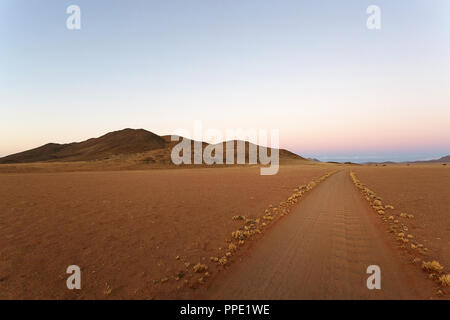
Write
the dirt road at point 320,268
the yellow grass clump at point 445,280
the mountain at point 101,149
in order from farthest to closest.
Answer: the mountain at point 101,149 → the yellow grass clump at point 445,280 → the dirt road at point 320,268

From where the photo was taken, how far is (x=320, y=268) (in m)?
6.31

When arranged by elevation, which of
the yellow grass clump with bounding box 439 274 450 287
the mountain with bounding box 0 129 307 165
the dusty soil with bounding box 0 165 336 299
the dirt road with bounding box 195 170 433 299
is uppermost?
the mountain with bounding box 0 129 307 165

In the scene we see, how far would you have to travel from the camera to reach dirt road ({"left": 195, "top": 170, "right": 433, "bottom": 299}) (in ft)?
17.2

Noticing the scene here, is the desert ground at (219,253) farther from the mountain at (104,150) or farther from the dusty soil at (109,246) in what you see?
the mountain at (104,150)

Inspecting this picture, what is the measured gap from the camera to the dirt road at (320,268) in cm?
523

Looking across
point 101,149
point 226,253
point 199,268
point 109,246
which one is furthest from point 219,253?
point 101,149

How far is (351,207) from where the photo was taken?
1436 cm

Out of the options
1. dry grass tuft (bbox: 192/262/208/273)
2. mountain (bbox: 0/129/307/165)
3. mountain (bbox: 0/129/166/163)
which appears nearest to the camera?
dry grass tuft (bbox: 192/262/208/273)

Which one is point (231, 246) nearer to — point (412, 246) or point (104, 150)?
point (412, 246)

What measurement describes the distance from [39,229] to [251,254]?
10.4 m

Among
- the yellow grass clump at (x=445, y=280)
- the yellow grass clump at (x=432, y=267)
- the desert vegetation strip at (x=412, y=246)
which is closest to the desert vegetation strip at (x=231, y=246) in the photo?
the desert vegetation strip at (x=412, y=246)

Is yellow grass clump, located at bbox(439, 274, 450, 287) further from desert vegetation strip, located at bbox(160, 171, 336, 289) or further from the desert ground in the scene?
desert vegetation strip, located at bbox(160, 171, 336, 289)

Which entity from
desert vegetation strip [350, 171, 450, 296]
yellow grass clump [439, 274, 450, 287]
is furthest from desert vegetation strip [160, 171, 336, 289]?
yellow grass clump [439, 274, 450, 287]
